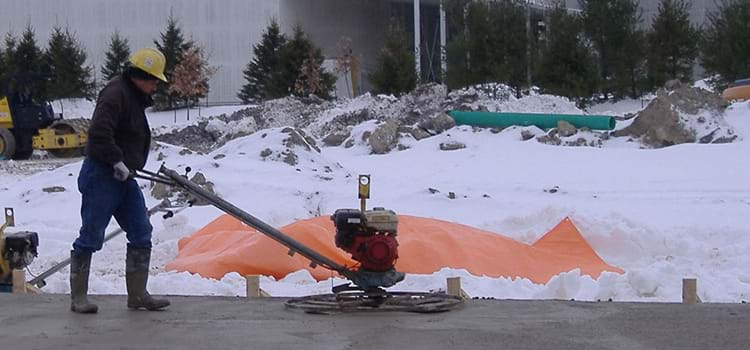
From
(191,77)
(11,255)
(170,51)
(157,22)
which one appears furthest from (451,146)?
(157,22)

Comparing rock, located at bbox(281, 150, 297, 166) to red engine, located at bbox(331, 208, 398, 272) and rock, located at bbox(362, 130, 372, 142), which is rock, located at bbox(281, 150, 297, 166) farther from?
red engine, located at bbox(331, 208, 398, 272)

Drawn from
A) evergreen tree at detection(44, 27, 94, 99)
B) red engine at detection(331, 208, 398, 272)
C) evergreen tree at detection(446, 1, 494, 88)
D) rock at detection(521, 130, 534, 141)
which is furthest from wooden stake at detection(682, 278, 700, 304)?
evergreen tree at detection(44, 27, 94, 99)

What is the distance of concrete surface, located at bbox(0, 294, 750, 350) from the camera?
5.73m

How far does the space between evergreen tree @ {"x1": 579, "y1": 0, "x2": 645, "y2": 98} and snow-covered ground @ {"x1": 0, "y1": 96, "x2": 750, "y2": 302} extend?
1139 cm

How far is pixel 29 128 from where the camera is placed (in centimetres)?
3062

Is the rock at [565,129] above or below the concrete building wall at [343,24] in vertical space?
below

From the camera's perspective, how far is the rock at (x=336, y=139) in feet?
80.8

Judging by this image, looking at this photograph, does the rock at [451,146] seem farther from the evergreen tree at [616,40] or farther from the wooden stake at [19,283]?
the wooden stake at [19,283]

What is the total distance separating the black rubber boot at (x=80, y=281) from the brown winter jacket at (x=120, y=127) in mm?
643

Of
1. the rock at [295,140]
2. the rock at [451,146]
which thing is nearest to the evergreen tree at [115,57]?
the rock at [451,146]

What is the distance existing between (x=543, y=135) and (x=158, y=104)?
25.2 m

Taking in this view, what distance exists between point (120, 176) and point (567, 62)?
28406 mm

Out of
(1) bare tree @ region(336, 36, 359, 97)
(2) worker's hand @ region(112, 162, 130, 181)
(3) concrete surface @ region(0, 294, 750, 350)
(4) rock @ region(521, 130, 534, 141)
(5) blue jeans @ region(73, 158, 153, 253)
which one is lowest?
(3) concrete surface @ region(0, 294, 750, 350)

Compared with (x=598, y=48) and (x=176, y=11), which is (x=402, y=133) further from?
(x=176, y=11)
